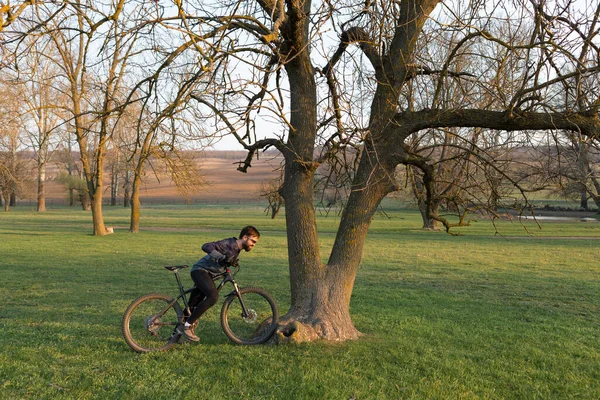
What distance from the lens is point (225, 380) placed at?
18.1 ft

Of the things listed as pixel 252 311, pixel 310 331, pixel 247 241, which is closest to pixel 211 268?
pixel 247 241

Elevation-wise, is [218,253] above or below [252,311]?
above

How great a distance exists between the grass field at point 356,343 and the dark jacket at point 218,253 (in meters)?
0.98

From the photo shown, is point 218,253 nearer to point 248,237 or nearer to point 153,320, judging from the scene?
point 248,237

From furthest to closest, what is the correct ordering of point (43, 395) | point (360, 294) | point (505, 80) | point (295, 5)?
point (360, 294) < point (505, 80) < point (295, 5) < point (43, 395)

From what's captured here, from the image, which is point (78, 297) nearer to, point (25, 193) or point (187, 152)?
point (187, 152)

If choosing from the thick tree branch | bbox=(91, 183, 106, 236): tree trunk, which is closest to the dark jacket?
the thick tree branch

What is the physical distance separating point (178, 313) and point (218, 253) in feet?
3.17

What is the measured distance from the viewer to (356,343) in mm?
7125

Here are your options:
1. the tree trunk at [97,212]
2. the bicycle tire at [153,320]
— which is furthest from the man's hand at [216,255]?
the tree trunk at [97,212]

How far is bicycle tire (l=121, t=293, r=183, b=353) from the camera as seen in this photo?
6.59 m

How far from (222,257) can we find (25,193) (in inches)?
2911

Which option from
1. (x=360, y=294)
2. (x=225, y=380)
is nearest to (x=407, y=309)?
(x=360, y=294)

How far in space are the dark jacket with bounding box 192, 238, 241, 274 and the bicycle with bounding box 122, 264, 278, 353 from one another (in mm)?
95
